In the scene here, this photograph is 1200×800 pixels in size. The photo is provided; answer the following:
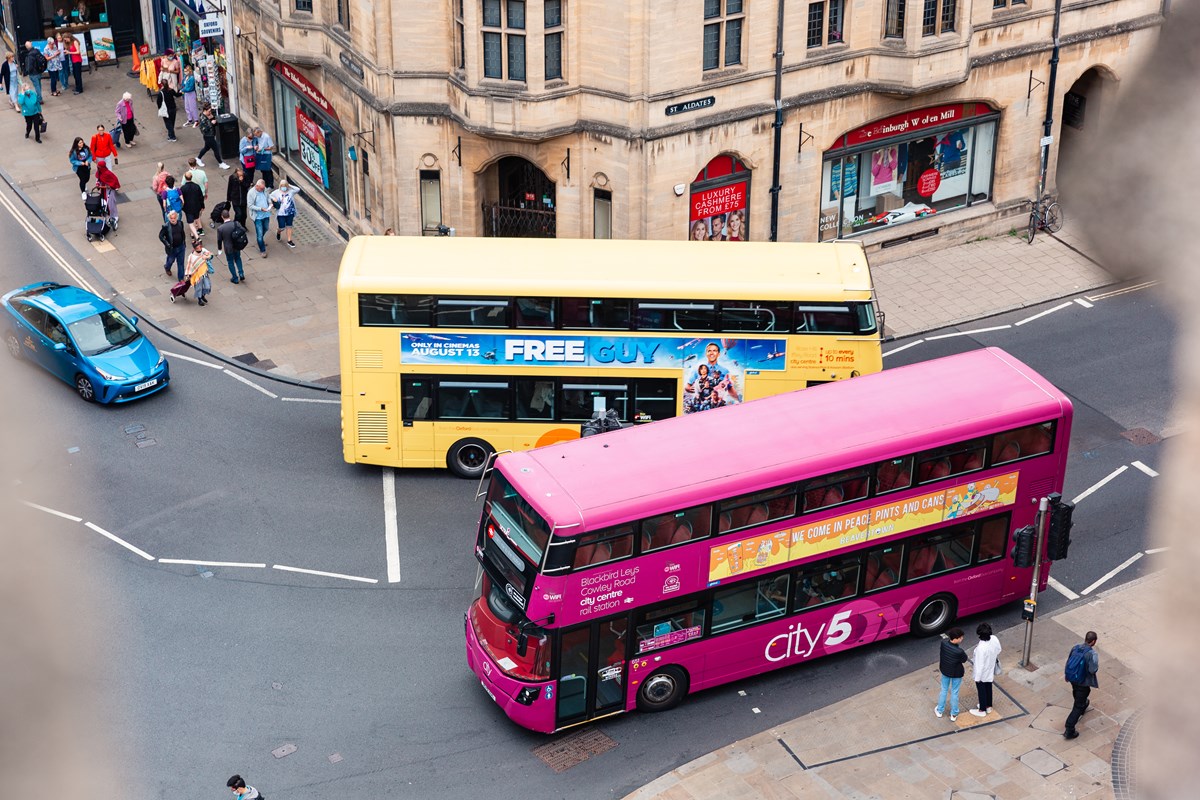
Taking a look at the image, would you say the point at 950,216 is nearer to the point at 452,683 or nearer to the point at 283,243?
the point at 283,243

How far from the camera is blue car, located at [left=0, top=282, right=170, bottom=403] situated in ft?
124

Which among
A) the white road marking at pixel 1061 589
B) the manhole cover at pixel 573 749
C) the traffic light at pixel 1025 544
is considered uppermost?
the traffic light at pixel 1025 544

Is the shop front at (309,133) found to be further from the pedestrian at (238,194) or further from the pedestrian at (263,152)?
the pedestrian at (238,194)

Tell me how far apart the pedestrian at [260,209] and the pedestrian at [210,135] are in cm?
438

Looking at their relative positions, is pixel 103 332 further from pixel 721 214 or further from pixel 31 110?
pixel 31 110

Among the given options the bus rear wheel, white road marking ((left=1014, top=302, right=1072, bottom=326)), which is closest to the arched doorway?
white road marking ((left=1014, top=302, right=1072, bottom=326))

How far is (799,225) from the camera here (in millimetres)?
43312

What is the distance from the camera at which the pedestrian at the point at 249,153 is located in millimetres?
46219

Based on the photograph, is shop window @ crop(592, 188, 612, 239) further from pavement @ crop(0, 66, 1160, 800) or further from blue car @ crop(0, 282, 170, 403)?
blue car @ crop(0, 282, 170, 403)

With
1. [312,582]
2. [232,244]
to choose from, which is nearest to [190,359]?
[232,244]

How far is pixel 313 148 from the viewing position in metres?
46.8

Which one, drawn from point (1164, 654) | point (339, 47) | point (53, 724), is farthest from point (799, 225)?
point (53, 724)

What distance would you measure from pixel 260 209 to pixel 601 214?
8956 mm

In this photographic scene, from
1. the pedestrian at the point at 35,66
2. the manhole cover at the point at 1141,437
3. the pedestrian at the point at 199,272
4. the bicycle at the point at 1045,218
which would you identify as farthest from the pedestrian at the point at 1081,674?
the pedestrian at the point at 35,66
